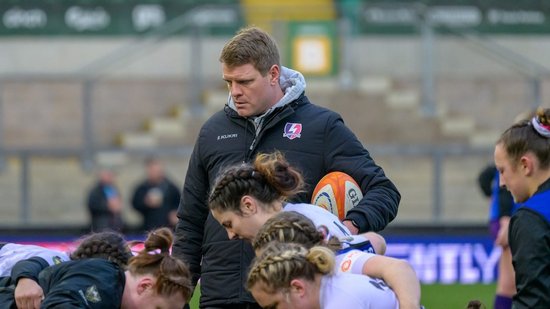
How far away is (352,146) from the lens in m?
5.48

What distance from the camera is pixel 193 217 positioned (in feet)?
18.7

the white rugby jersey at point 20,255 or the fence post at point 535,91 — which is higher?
the white rugby jersey at point 20,255

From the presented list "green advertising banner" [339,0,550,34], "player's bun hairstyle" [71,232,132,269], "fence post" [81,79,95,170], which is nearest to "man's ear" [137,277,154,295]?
"player's bun hairstyle" [71,232,132,269]

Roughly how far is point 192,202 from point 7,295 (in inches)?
37.3

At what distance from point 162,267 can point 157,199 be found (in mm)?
10307

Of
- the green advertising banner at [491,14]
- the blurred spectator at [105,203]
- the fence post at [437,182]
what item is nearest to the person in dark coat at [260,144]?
the blurred spectator at [105,203]

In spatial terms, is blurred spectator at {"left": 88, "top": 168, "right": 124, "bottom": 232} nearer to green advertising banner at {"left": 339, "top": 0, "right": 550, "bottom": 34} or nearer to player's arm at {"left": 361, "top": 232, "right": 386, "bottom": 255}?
green advertising banner at {"left": 339, "top": 0, "right": 550, "bottom": 34}

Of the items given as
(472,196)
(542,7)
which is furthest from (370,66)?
(542,7)

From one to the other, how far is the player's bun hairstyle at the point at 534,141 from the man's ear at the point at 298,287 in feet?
3.14

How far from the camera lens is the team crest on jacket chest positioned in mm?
5457

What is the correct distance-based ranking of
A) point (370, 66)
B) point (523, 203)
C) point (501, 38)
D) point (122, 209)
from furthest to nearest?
point (501, 38)
point (370, 66)
point (122, 209)
point (523, 203)

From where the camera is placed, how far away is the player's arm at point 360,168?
5.36 m

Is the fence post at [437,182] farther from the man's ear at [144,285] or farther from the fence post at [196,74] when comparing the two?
the man's ear at [144,285]

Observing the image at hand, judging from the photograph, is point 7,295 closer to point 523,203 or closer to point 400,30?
point 523,203
